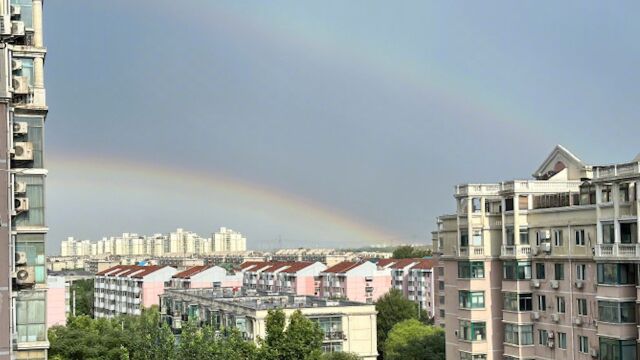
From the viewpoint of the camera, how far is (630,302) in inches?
697

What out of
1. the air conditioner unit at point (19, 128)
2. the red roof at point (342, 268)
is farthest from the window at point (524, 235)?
the red roof at point (342, 268)

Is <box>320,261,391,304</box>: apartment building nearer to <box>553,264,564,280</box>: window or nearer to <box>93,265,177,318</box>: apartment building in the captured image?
<box>93,265,177,318</box>: apartment building

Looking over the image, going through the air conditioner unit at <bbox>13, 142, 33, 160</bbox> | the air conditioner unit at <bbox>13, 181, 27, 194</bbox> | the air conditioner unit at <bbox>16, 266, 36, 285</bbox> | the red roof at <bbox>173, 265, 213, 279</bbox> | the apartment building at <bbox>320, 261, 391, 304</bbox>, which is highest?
the air conditioner unit at <bbox>13, 142, 33, 160</bbox>

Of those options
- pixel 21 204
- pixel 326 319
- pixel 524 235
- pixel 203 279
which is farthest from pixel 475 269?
pixel 203 279

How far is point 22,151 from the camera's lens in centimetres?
1311

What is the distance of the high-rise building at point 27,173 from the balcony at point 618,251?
40.4ft

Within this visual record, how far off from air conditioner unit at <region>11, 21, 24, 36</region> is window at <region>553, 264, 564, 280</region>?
14.2m

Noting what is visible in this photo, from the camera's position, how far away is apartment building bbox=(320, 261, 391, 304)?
55.4m

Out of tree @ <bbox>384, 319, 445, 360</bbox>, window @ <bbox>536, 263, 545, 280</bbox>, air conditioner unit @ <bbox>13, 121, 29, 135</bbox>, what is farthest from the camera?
tree @ <bbox>384, 319, 445, 360</bbox>

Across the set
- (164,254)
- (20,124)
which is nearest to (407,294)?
(20,124)

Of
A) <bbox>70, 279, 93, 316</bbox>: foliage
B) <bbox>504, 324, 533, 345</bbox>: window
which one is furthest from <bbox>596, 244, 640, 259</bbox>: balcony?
<bbox>70, 279, 93, 316</bbox>: foliage

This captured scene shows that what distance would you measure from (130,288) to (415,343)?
3307cm

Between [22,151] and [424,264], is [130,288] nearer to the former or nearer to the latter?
[424,264]

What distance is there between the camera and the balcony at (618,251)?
17.4m
